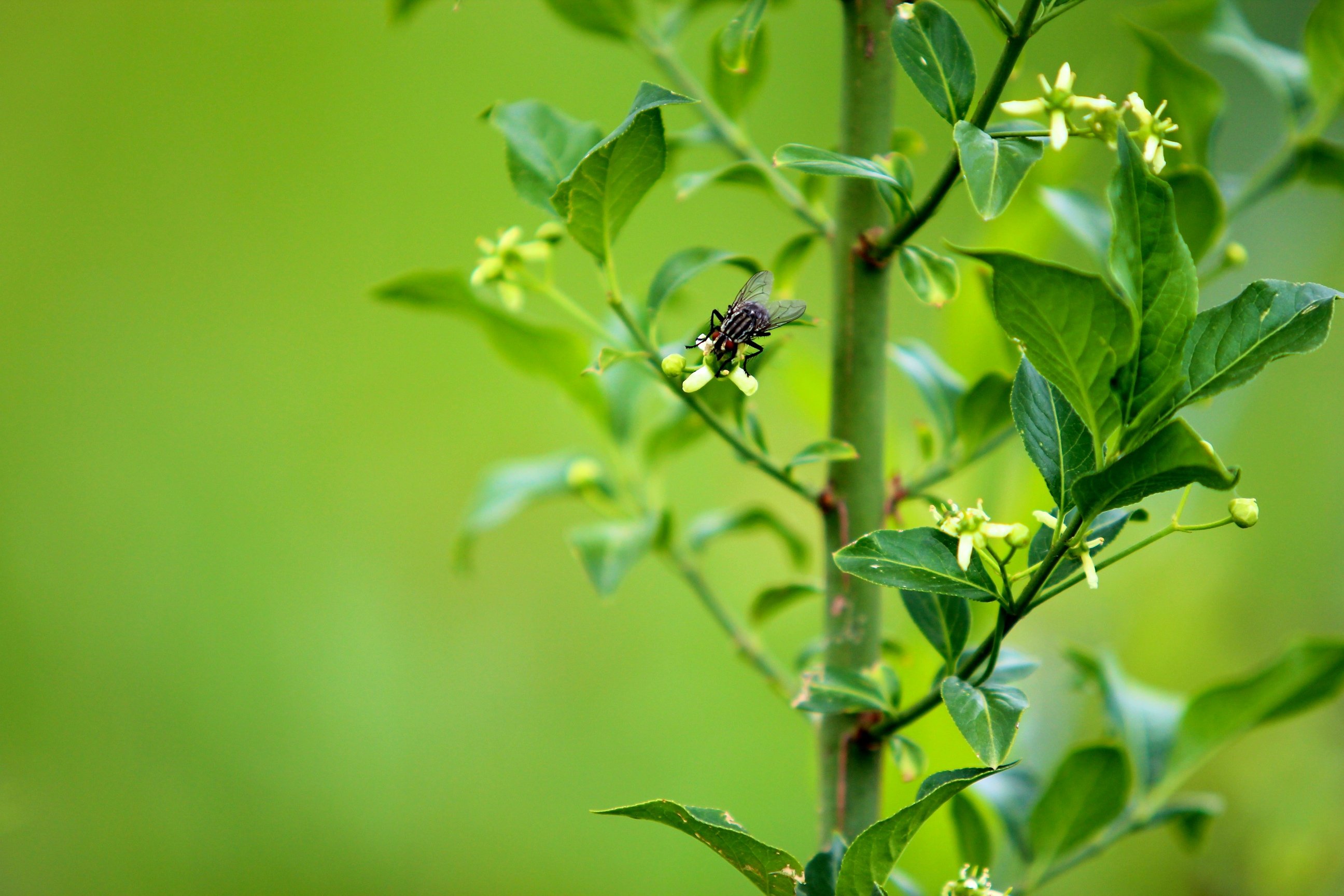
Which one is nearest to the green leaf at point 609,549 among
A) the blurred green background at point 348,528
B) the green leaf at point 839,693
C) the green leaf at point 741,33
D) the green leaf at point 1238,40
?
the green leaf at point 839,693

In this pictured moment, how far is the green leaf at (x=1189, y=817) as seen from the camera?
417 millimetres

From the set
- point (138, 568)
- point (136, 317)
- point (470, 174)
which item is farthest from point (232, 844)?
point (470, 174)

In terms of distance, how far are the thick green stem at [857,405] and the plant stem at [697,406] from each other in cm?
3

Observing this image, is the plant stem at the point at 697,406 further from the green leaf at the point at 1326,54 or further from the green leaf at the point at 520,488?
the green leaf at the point at 1326,54

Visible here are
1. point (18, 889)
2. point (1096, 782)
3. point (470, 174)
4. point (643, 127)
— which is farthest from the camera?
point (470, 174)

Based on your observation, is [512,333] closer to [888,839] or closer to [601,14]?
[601,14]

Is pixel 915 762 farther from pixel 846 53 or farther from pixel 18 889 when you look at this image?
pixel 18 889

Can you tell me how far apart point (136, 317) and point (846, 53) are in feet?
3.41

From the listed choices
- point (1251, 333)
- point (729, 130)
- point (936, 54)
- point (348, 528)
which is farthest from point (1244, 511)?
point (348, 528)

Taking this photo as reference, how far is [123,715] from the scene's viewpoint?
1.02m

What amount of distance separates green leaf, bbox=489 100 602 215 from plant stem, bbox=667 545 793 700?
209 millimetres

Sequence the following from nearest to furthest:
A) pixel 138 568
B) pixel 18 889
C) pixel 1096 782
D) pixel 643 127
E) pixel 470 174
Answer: pixel 643 127 → pixel 1096 782 → pixel 18 889 → pixel 138 568 → pixel 470 174

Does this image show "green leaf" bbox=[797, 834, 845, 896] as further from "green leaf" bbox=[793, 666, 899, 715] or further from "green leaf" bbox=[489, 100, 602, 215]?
"green leaf" bbox=[489, 100, 602, 215]

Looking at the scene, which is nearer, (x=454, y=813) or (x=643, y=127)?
(x=643, y=127)
